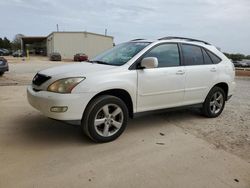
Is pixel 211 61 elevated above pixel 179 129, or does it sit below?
above

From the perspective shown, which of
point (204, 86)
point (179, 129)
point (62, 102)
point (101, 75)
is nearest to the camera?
point (62, 102)

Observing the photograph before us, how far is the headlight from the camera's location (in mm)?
4195

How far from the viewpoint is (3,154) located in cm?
398

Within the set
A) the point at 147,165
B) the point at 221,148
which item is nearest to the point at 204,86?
the point at 221,148

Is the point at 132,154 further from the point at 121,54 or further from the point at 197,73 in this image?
the point at 197,73

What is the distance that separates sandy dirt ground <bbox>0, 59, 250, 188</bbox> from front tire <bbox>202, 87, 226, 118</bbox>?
23 cm

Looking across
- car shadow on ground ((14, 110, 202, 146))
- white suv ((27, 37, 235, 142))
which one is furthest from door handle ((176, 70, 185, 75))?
car shadow on ground ((14, 110, 202, 146))

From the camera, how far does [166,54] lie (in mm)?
5375

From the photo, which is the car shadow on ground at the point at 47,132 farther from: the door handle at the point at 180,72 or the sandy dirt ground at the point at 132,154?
the door handle at the point at 180,72

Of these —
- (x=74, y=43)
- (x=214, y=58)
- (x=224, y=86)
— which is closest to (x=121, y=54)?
(x=214, y=58)

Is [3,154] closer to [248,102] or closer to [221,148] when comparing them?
[221,148]

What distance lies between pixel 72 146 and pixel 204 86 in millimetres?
3068

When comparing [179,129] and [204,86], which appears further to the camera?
[204,86]

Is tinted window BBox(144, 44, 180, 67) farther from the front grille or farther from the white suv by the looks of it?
the front grille
